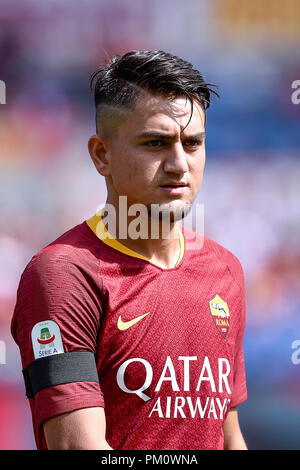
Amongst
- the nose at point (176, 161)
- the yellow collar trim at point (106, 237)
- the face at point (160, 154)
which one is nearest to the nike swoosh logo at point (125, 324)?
the yellow collar trim at point (106, 237)

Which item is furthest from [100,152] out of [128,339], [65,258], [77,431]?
[77,431]

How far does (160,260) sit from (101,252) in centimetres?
22

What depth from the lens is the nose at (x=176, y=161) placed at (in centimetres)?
176

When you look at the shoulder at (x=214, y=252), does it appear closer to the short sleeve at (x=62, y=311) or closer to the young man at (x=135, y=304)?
the young man at (x=135, y=304)

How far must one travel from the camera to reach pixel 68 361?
1606 millimetres

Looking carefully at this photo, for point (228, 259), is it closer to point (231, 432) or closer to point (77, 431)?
point (231, 432)

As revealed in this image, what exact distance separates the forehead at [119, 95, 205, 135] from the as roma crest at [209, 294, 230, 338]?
56 centimetres

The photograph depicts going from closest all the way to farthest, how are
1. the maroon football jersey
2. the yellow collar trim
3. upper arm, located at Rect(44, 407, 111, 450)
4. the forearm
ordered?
upper arm, located at Rect(44, 407, 111, 450), the maroon football jersey, the yellow collar trim, the forearm

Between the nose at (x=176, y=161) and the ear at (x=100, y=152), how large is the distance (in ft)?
0.76

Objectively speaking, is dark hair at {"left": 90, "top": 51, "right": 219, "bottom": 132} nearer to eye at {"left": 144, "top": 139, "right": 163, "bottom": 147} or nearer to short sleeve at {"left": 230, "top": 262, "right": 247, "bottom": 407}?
eye at {"left": 144, "top": 139, "right": 163, "bottom": 147}

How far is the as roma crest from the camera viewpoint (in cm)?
193

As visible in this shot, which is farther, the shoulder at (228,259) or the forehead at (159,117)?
the shoulder at (228,259)

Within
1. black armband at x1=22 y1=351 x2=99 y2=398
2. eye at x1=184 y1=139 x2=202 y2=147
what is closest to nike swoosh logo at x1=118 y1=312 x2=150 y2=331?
black armband at x1=22 y1=351 x2=99 y2=398

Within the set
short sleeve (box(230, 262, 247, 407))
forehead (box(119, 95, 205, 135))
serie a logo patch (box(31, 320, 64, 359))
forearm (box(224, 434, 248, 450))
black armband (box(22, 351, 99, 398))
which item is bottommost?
forearm (box(224, 434, 248, 450))
